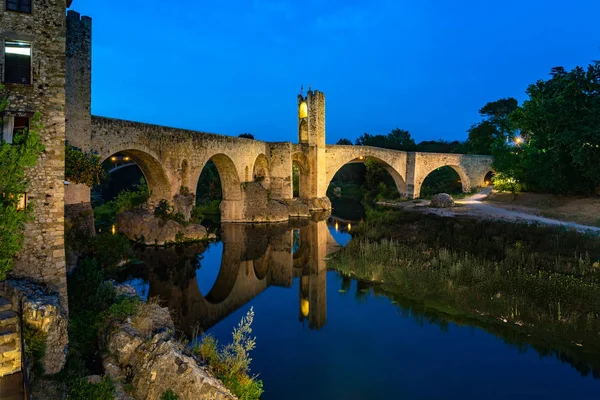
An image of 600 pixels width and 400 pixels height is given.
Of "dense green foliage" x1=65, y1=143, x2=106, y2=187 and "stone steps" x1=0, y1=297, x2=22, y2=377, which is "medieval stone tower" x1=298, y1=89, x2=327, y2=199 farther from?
"stone steps" x1=0, y1=297, x2=22, y2=377

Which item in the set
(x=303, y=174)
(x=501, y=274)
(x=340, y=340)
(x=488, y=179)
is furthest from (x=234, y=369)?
(x=488, y=179)

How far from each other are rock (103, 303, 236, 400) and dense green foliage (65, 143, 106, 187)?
658 centimetres

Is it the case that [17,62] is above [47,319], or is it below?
above

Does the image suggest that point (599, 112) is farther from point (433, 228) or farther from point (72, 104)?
point (72, 104)

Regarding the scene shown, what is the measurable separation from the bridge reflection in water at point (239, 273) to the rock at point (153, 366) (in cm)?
146

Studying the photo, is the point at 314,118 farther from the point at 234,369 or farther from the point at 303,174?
the point at 234,369

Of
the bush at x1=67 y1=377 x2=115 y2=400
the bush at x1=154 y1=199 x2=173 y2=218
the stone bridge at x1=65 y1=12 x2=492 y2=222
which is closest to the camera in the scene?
the bush at x1=67 y1=377 x2=115 y2=400

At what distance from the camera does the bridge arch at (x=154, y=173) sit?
1730 cm

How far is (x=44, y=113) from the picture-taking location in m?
7.11

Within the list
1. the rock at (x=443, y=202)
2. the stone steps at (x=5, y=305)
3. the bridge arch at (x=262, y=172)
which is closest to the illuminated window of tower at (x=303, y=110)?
the bridge arch at (x=262, y=172)

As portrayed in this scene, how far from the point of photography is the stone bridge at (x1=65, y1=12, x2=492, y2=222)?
13.1m

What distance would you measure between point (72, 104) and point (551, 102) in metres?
21.3

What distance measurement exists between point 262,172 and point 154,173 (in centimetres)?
1208

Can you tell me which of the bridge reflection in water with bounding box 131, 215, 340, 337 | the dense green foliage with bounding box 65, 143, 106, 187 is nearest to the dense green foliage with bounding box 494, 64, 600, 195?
the bridge reflection in water with bounding box 131, 215, 340, 337
